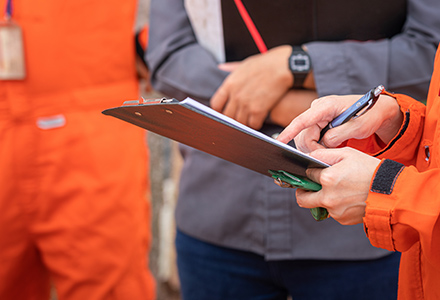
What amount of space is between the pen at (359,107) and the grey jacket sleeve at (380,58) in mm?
245

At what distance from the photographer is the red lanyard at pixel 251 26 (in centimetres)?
101

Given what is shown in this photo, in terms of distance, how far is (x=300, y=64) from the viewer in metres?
0.95

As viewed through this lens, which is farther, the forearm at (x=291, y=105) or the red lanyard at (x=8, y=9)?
the red lanyard at (x=8, y=9)

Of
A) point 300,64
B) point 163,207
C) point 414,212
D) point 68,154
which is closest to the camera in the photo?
point 414,212

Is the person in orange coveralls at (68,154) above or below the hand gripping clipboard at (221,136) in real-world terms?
below

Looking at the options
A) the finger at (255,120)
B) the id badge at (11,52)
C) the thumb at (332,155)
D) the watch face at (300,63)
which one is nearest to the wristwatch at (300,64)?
the watch face at (300,63)

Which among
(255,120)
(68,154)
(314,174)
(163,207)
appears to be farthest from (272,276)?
(163,207)

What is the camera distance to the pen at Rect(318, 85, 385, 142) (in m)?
0.65

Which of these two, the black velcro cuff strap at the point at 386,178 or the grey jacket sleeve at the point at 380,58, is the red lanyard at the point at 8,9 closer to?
the grey jacket sleeve at the point at 380,58

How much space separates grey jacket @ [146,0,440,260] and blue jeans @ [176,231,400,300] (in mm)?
32

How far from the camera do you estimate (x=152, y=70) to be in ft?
3.90

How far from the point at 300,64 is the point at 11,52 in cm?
75

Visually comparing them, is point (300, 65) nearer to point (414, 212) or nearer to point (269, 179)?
point (269, 179)

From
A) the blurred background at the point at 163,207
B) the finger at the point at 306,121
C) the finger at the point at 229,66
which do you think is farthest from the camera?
the blurred background at the point at 163,207
